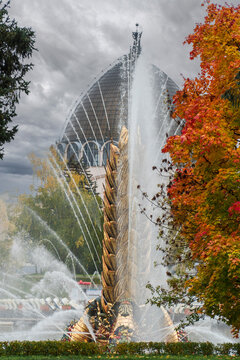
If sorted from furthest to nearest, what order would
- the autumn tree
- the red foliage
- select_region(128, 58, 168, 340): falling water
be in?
1. the autumn tree
2. select_region(128, 58, 168, 340): falling water
3. the red foliage

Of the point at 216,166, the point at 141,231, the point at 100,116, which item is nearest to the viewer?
the point at 216,166

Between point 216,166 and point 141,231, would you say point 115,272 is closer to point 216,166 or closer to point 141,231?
point 141,231

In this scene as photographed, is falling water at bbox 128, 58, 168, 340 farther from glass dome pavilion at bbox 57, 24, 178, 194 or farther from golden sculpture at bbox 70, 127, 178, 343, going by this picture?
glass dome pavilion at bbox 57, 24, 178, 194

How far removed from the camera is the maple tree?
19.7 ft

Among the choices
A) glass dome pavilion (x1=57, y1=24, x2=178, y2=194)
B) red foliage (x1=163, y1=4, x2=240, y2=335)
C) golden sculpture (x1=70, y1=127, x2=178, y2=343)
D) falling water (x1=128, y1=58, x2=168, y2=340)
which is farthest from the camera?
glass dome pavilion (x1=57, y1=24, x2=178, y2=194)

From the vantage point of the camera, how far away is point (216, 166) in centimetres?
644

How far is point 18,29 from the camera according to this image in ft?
37.8

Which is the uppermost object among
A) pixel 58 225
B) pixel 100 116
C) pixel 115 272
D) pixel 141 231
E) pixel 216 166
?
pixel 100 116

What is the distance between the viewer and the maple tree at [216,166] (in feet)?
19.7

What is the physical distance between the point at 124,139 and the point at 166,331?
14.4 ft

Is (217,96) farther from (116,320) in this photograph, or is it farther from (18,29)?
(18,29)

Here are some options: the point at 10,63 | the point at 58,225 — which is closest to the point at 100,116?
the point at 58,225

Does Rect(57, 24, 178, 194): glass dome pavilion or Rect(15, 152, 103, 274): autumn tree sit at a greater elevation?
Rect(57, 24, 178, 194): glass dome pavilion

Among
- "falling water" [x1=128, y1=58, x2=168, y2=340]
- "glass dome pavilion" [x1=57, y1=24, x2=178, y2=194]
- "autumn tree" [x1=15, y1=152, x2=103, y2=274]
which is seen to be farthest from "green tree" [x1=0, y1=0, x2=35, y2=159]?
"glass dome pavilion" [x1=57, y1=24, x2=178, y2=194]
